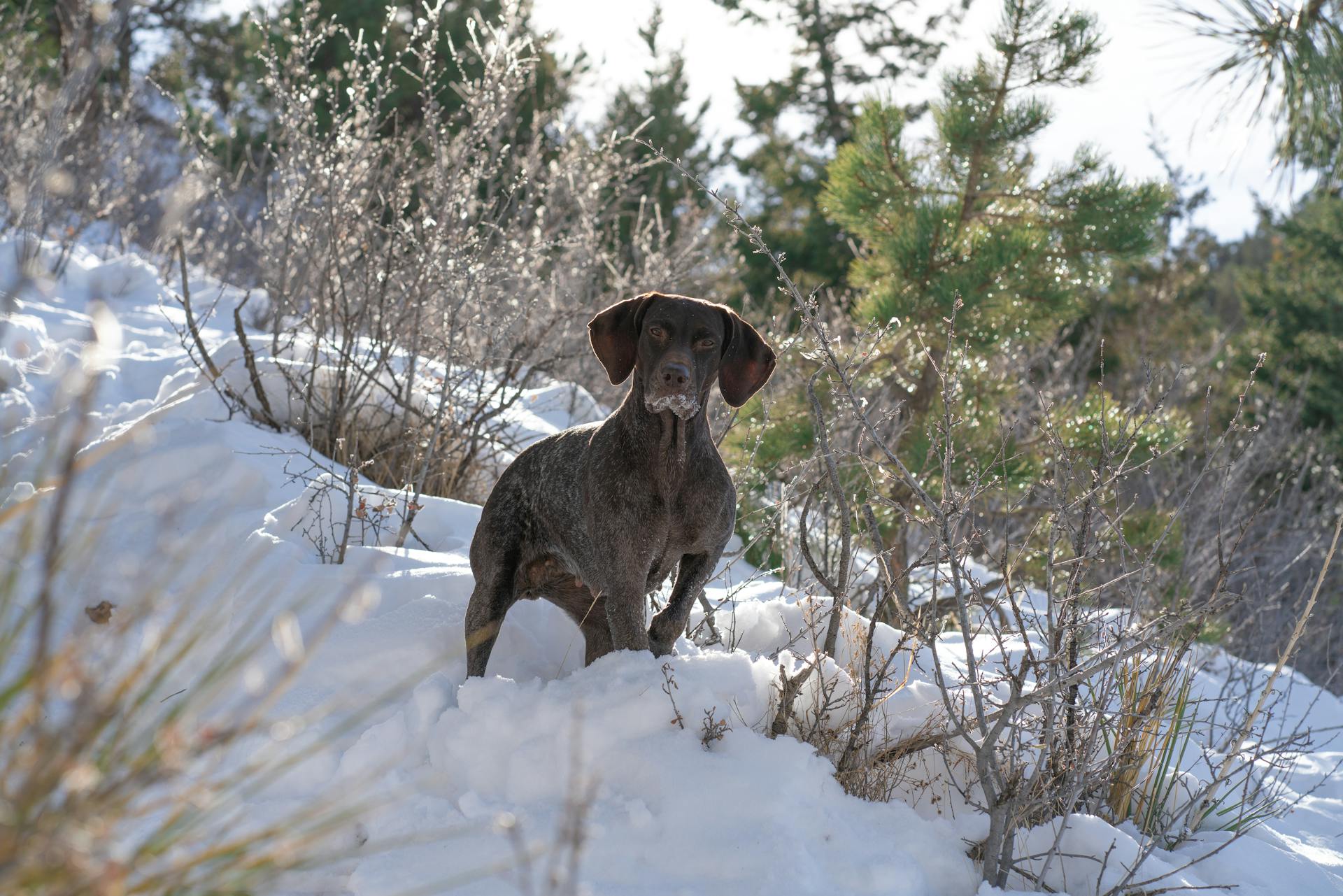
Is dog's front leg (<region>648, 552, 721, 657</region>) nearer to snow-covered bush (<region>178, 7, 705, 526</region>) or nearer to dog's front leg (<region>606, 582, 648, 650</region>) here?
dog's front leg (<region>606, 582, 648, 650</region>)

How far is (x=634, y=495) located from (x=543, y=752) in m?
0.77

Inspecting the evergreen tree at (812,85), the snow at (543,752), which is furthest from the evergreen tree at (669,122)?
the snow at (543,752)

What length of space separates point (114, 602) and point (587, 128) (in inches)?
392

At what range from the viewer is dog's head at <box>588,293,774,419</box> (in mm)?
3064

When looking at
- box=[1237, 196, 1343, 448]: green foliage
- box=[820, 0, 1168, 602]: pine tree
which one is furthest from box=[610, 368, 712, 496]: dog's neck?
box=[1237, 196, 1343, 448]: green foliage

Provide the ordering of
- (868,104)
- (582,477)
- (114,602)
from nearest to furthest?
(582,477), (114,602), (868,104)

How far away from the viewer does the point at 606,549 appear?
3.12 m

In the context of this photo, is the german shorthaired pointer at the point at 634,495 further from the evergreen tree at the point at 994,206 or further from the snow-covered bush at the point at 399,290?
the evergreen tree at the point at 994,206

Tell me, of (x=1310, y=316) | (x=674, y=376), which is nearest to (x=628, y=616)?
(x=674, y=376)

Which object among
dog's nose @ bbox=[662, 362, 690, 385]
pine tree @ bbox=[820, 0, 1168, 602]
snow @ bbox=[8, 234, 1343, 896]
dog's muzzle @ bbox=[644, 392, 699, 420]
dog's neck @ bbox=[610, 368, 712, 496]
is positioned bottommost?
snow @ bbox=[8, 234, 1343, 896]

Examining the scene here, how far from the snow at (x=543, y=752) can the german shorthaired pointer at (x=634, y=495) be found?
0.23 metres

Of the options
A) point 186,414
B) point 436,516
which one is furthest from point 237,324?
point 436,516

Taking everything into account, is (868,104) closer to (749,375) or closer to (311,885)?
(749,375)

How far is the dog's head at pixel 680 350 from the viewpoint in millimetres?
3064
